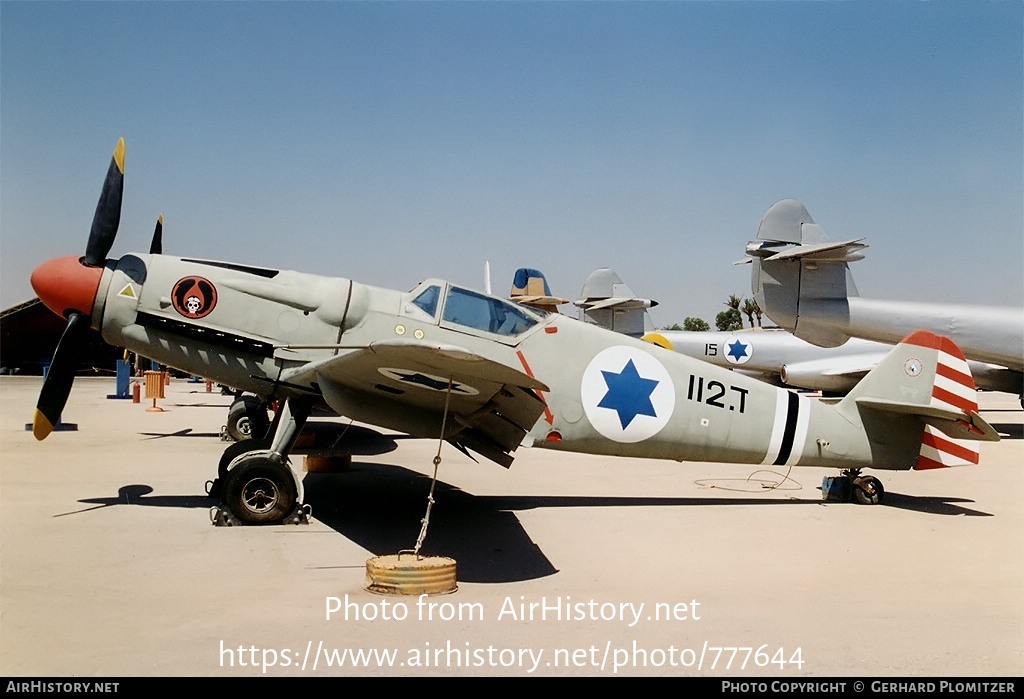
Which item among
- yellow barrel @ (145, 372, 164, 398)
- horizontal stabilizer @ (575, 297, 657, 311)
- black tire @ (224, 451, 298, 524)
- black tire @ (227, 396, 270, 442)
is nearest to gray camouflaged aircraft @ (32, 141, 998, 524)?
black tire @ (224, 451, 298, 524)

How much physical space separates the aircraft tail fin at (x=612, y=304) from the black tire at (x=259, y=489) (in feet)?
66.8

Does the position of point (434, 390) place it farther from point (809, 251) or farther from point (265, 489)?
point (809, 251)

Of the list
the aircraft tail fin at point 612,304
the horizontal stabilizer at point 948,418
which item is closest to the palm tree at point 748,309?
the aircraft tail fin at point 612,304

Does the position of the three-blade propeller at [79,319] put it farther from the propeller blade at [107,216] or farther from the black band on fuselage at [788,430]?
the black band on fuselage at [788,430]

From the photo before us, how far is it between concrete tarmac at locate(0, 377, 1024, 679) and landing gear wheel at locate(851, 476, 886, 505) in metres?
0.24

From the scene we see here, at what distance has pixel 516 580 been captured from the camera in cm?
564

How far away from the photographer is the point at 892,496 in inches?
381

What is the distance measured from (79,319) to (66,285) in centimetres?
33

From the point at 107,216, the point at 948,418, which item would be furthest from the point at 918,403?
the point at 107,216

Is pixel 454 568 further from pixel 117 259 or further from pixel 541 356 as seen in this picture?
pixel 117 259

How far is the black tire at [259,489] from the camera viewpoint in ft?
22.6

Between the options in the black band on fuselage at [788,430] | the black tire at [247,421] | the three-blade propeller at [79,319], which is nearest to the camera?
the three-blade propeller at [79,319]
